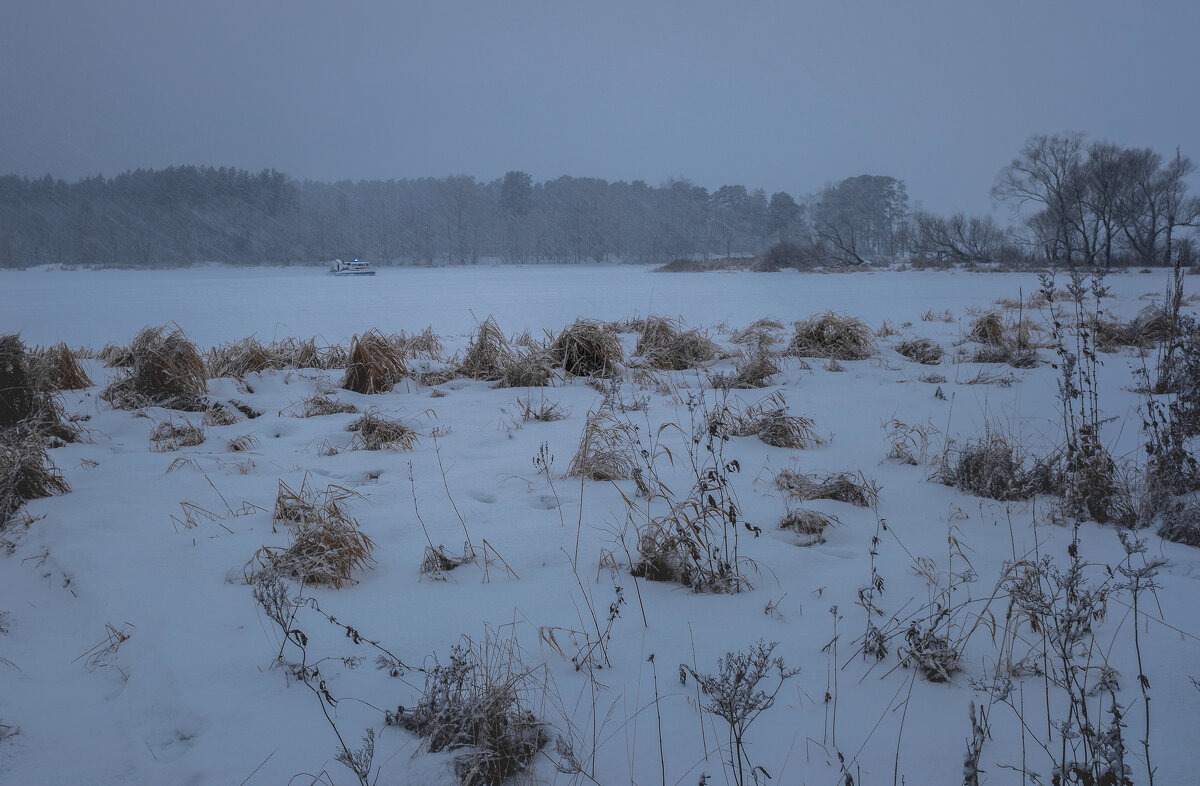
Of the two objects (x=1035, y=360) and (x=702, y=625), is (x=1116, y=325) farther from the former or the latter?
(x=702, y=625)

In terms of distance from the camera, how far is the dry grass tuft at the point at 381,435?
167 inches

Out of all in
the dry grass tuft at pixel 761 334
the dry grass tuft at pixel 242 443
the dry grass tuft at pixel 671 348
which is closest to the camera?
the dry grass tuft at pixel 242 443

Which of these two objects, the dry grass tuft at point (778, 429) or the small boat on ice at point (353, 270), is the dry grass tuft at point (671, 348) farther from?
the small boat on ice at point (353, 270)

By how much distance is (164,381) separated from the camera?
5383 mm

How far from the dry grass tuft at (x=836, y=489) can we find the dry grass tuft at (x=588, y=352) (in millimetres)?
3142

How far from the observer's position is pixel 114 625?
226 cm

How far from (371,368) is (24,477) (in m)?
2.91

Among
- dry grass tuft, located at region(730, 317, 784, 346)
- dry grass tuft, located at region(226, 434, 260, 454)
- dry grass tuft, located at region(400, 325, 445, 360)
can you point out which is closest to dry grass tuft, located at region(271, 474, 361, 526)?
dry grass tuft, located at region(226, 434, 260, 454)

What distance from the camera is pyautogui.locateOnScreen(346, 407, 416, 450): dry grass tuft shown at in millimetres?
4250

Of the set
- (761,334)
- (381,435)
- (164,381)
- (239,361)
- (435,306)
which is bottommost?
(381,435)

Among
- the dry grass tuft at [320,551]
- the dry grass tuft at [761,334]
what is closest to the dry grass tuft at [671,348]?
the dry grass tuft at [761,334]

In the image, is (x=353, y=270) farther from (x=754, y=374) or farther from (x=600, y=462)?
(x=600, y=462)

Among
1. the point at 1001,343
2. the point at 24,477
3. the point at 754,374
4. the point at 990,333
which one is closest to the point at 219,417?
the point at 24,477

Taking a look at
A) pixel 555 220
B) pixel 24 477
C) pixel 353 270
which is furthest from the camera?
pixel 555 220
